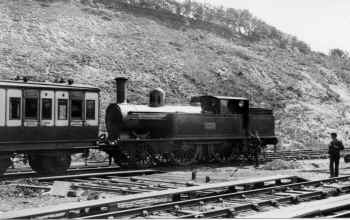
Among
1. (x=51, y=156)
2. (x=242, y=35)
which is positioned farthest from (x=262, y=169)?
(x=242, y=35)

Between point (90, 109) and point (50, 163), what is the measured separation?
7.46ft

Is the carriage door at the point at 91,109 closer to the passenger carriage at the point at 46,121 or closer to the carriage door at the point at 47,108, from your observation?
the passenger carriage at the point at 46,121

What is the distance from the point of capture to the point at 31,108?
1521 cm

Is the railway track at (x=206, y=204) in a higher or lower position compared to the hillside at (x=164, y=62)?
lower

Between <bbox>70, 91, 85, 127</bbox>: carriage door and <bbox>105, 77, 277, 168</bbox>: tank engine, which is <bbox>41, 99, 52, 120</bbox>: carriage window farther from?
<bbox>105, 77, 277, 168</bbox>: tank engine

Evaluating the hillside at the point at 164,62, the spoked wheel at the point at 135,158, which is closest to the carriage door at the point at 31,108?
the spoked wheel at the point at 135,158

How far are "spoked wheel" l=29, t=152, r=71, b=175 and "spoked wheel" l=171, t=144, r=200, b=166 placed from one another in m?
4.92

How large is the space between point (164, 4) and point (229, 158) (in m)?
35.2

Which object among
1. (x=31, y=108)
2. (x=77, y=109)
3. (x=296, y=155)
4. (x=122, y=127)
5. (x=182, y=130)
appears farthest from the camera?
(x=296, y=155)

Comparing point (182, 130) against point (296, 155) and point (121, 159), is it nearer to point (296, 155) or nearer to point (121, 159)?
point (121, 159)

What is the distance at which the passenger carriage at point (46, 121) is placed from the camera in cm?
1465

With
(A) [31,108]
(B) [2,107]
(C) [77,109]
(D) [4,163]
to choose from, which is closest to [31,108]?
(A) [31,108]

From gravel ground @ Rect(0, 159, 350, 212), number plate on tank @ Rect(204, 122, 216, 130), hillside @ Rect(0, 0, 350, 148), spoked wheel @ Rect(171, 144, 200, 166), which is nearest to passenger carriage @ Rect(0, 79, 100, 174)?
gravel ground @ Rect(0, 159, 350, 212)

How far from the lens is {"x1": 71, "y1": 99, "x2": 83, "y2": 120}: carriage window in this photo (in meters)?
16.3
